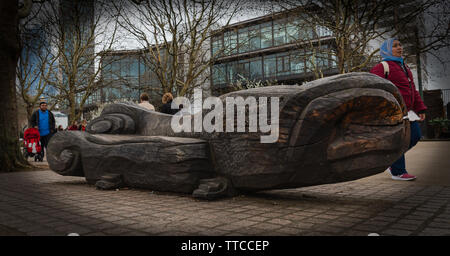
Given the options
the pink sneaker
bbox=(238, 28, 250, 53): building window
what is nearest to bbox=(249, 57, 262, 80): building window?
bbox=(238, 28, 250, 53): building window

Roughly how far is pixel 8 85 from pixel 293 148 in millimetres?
7224

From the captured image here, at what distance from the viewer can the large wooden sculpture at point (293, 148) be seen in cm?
351

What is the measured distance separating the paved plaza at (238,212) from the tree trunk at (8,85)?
10.6 feet

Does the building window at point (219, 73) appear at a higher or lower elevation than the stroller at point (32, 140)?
higher

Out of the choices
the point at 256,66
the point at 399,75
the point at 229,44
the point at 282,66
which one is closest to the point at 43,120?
the point at 229,44

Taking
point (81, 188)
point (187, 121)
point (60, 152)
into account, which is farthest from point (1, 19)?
point (187, 121)

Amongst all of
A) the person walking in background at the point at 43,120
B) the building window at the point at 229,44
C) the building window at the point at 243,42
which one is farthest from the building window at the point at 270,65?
the person walking in background at the point at 43,120

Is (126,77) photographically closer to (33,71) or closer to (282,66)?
(33,71)

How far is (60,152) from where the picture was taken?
5.45m

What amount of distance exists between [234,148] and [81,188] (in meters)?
2.58

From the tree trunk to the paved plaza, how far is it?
3.23 meters

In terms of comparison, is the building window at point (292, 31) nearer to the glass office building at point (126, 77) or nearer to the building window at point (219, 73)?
the building window at point (219, 73)

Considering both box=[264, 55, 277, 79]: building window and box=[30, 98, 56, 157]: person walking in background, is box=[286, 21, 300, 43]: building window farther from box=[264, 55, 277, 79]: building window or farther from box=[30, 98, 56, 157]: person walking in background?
box=[30, 98, 56, 157]: person walking in background
